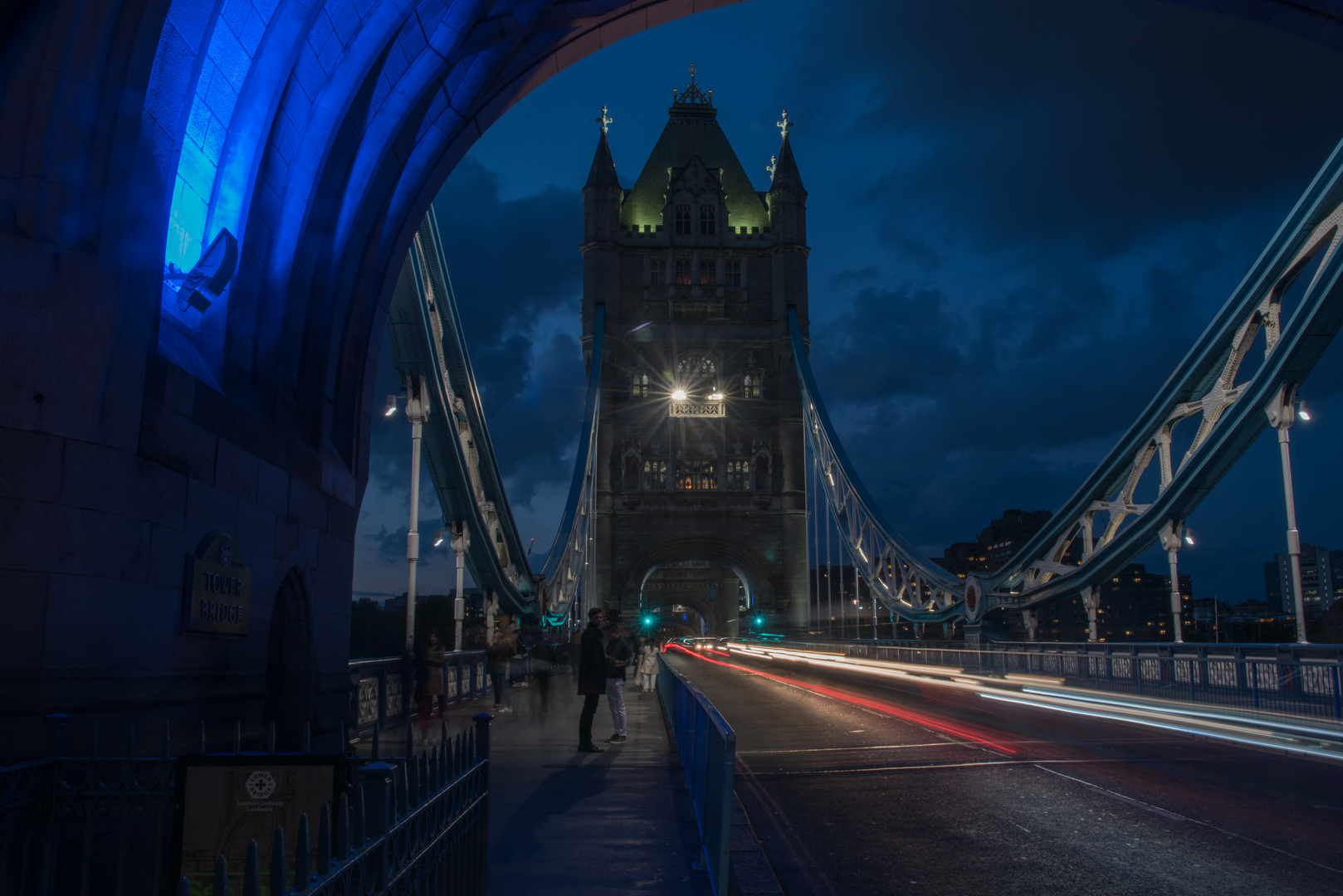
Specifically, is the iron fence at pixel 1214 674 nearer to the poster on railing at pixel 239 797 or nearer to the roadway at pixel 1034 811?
the roadway at pixel 1034 811

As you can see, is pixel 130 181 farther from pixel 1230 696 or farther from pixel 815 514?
pixel 815 514

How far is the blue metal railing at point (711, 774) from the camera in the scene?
5078 mm

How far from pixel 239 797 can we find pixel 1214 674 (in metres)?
15.5

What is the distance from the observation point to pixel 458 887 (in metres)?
3.66

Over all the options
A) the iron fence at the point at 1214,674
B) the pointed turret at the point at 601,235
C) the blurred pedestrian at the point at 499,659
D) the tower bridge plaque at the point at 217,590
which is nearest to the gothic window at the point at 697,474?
the pointed turret at the point at 601,235

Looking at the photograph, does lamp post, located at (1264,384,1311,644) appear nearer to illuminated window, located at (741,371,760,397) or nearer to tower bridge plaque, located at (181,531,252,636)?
tower bridge plaque, located at (181,531,252,636)

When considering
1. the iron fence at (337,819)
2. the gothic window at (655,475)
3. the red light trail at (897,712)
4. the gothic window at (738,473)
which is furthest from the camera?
the gothic window at (738,473)

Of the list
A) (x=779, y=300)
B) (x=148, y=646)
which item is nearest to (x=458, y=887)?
(x=148, y=646)

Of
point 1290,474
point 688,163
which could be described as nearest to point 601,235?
point 688,163

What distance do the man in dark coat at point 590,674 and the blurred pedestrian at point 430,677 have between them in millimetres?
Result: 3742

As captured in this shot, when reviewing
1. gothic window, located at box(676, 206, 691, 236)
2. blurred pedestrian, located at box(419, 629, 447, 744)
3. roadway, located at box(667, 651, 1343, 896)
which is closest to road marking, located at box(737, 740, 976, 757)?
roadway, located at box(667, 651, 1343, 896)

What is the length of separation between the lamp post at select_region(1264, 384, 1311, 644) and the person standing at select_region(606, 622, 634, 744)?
42.5 ft

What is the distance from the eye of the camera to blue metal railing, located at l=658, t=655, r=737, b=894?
16.7 feet

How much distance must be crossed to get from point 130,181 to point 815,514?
5326 centimetres
